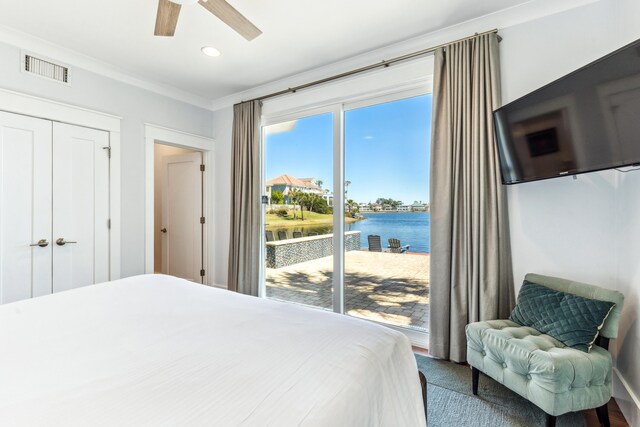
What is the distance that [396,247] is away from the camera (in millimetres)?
2932

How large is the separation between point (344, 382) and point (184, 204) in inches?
160

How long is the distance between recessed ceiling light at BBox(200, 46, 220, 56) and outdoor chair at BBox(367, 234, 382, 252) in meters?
2.33

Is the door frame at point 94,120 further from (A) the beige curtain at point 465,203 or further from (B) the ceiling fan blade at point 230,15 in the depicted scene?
(A) the beige curtain at point 465,203

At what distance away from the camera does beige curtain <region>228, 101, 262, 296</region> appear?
12.0 feet

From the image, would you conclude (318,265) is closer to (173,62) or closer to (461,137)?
(461,137)

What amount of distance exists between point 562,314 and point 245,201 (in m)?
3.16

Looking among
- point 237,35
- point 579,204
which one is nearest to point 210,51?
point 237,35

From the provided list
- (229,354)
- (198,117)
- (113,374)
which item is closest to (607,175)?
(229,354)

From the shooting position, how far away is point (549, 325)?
180 cm


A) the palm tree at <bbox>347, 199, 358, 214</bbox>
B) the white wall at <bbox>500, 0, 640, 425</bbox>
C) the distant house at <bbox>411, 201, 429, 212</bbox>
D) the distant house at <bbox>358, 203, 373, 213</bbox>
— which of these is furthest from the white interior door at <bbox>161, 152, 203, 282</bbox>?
the white wall at <bbox>500, 0, 640, 425</bbox>

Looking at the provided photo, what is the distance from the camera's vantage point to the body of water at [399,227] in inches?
109

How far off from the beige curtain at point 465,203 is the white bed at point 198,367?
1263 millimetres

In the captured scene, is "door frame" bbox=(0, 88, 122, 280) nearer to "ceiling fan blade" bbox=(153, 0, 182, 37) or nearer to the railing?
"ceiling fan blade" bbox=(153, 0, 182, 37)

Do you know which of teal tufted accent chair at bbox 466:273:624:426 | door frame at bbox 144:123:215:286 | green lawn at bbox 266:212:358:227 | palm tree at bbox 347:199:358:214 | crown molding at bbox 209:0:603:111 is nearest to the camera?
teal tufted accent chair at bbox 466:273:624:426
